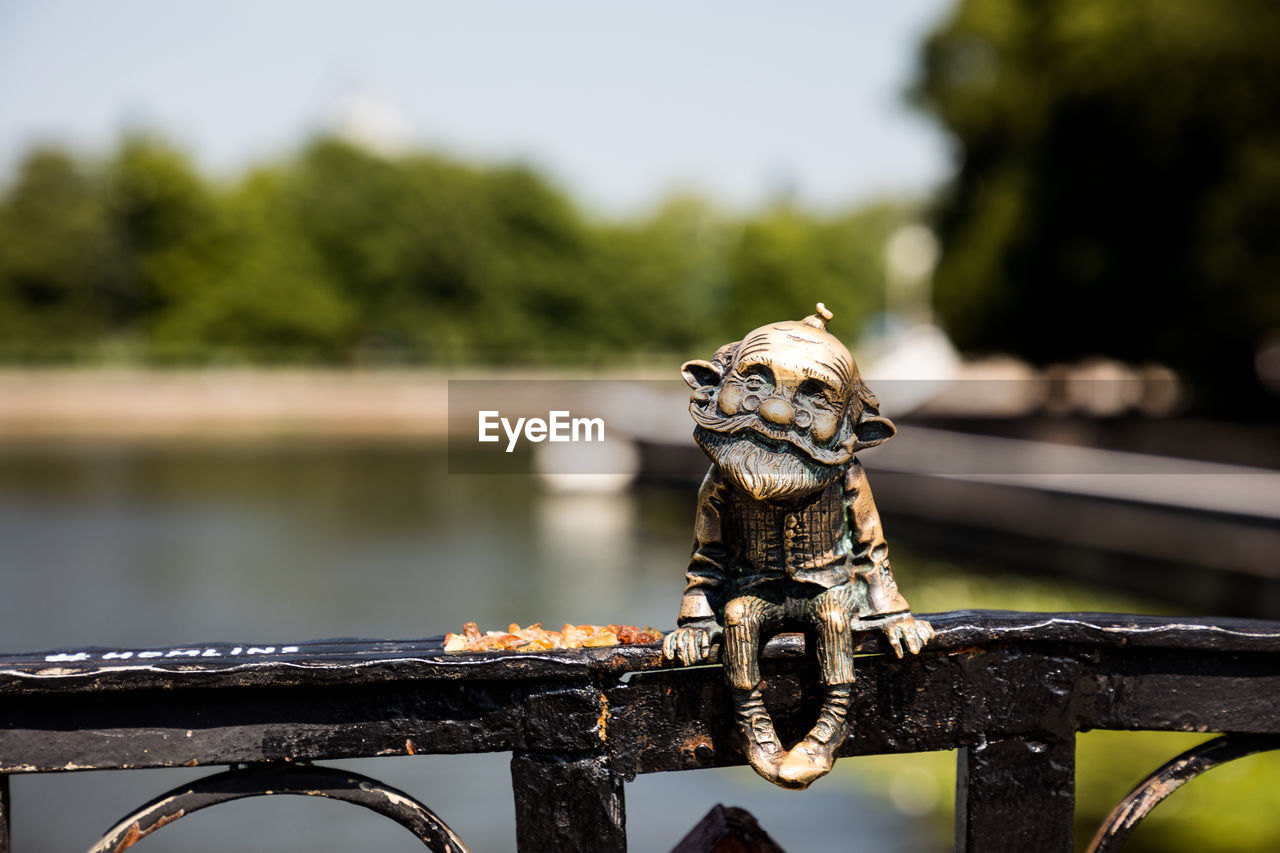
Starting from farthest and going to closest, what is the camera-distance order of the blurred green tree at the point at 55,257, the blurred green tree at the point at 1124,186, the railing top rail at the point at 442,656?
the blurred green tree at the point at 55,257 → the blurred green tree at the point at 1124,186 → the railing top rail at the point at 442,656

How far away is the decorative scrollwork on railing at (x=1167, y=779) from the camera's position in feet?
5.12

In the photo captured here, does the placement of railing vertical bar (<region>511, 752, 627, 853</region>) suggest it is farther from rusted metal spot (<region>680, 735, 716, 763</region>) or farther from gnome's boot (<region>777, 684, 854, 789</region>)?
gnome's boot (<region>777, 684, 854, 789</region>)

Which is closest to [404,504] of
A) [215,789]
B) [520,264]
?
[215,789]

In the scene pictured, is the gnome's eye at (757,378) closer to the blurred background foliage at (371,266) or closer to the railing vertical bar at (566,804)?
the railing vertical bar at (566,804)

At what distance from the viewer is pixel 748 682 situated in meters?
1.44

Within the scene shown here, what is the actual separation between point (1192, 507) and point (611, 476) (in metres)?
16.1

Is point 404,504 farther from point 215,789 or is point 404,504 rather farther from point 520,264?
point 520,264

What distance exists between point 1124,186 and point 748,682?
1893 centimetres

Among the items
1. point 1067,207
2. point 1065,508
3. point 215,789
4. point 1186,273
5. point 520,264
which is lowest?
point 215,789

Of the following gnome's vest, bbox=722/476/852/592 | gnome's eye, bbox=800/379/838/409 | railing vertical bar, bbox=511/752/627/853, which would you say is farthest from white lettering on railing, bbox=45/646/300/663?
gnome's eye, bbox=800/379/838/409

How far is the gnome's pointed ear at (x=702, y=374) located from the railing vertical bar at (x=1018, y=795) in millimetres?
643

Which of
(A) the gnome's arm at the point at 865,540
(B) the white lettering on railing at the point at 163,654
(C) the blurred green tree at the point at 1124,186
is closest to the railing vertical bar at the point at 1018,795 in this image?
(A) the gnome's arm at the point at 865,540

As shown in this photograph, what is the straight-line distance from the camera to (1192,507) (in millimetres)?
11852

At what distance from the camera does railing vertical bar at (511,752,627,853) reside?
59.4 inches
